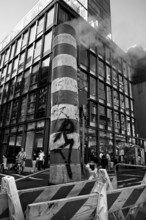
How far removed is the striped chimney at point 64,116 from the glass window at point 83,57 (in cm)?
1583

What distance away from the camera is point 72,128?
3.14 metres

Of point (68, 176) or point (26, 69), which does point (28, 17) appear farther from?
point (68, 176)

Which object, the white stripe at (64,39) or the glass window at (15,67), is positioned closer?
the white stripe at (64,39)

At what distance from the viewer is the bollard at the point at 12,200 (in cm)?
133

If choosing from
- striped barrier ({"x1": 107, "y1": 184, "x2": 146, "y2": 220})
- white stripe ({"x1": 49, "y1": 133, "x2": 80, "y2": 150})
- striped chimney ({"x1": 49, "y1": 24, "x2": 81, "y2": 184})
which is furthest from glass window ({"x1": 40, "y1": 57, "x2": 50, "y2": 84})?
striped barrier ({"x1": 107, "y1": 184, "x2": 146, "y2": 220})

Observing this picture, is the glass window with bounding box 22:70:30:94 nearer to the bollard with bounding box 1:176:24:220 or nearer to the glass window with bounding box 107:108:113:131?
the glass window with bounding box 107:108:113:131

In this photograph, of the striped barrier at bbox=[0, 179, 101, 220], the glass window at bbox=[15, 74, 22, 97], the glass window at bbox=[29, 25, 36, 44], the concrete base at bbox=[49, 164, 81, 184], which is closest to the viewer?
the striped barrier at bbox=[0, 179, 101, 220]

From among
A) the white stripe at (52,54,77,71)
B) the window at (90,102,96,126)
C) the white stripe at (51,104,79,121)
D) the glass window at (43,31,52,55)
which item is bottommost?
the white stripe at (51,104,79,121)

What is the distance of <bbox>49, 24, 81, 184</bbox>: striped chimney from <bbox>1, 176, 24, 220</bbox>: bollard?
1409 mm

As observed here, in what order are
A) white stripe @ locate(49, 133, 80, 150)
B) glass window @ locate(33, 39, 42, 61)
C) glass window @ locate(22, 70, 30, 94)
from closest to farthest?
white stripe @ locate(49, 133, 80, 150) < glass window @ locate(33, 39, 42, 61) < glass window @ locate(22, 70, 30, 94)

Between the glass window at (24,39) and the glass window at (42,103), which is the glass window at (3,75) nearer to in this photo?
the glass window at (24,39)

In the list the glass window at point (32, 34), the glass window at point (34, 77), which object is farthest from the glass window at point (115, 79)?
the glass window at point (32, 34)

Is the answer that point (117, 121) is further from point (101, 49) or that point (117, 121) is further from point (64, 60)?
point (64, 60)

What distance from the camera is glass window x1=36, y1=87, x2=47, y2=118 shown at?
15723 mm
